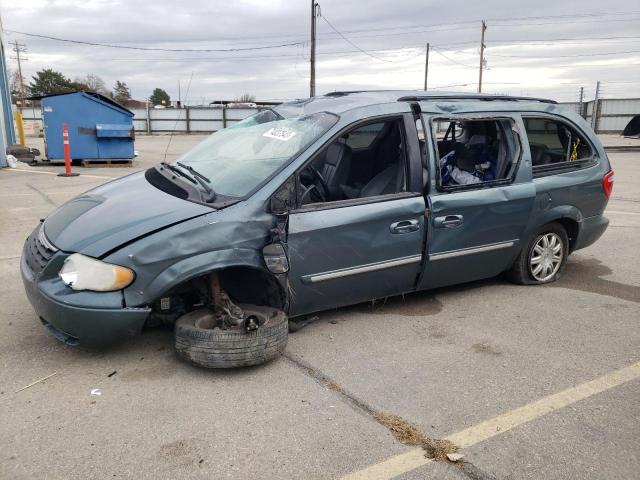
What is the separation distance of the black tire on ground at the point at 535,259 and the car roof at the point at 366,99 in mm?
1182

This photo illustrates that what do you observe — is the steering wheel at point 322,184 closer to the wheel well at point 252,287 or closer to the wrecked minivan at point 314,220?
the wrecked minivan at point 314,220

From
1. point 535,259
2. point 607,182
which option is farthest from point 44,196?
point 607,182

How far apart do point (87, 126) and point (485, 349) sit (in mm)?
13839

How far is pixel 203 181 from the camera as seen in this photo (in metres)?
3.98

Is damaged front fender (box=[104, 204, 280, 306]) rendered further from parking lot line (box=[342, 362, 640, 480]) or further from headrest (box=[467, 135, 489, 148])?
headrest (box=[467, 135, 489, 148])

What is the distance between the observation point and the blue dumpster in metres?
14.5

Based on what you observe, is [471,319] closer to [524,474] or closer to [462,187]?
[462,187]

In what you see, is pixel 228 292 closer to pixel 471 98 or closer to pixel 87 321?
pixel 87 321

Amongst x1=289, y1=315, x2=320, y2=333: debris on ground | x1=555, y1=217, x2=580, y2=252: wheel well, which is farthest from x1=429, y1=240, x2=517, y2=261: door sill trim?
x1=289, y1=315, x2=320, y2=333: debris on ground

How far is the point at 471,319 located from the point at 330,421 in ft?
6.21

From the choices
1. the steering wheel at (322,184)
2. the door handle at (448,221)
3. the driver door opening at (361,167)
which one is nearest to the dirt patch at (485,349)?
the door handle at (448,221)

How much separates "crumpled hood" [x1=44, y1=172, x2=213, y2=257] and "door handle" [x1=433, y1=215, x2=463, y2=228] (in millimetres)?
1734

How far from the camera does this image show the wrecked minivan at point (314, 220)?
10.9 ft

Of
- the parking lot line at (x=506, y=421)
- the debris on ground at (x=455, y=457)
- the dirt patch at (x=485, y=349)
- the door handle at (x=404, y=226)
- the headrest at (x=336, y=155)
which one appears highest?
the headrest at (x=336, y=155)
